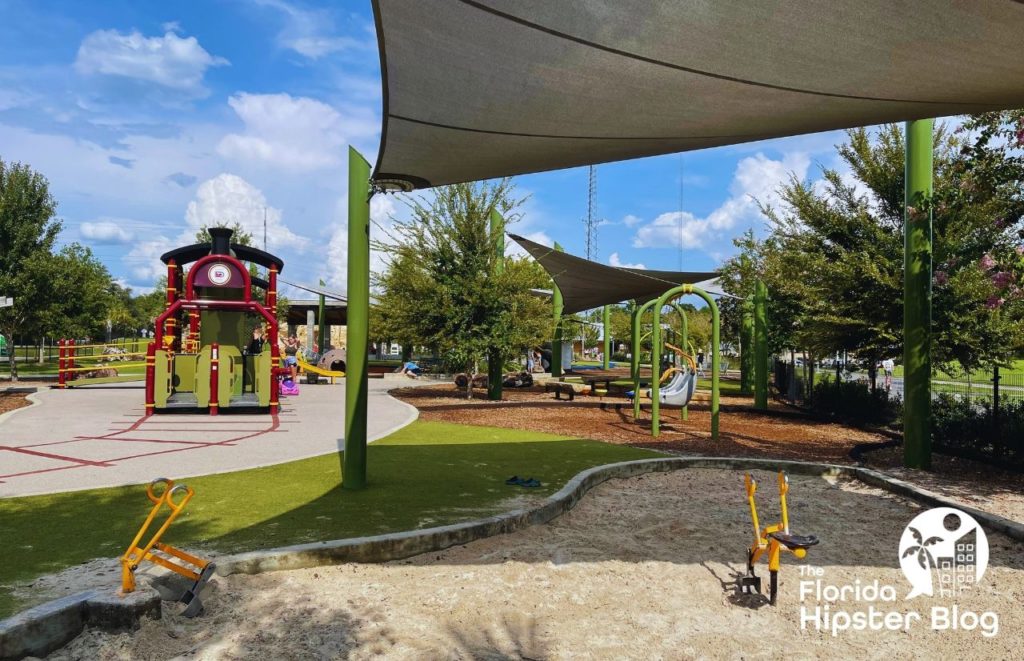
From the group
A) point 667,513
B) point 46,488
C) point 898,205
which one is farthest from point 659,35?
point 898,205

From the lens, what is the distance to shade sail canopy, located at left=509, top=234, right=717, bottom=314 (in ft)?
48.1

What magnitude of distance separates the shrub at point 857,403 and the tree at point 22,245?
22.7 m

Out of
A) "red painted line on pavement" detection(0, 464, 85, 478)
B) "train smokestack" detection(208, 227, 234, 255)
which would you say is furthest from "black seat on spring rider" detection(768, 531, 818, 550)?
"train smokestack" detection(208, 227, 234, 255)

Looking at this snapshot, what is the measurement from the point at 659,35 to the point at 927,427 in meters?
7.37

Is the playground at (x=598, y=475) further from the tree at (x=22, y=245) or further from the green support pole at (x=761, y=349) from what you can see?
the tree at (x=22, y=245)

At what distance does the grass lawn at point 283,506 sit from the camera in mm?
4617

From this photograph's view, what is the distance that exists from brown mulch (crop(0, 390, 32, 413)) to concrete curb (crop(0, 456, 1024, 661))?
1248 centimetres

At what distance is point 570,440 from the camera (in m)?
10.7

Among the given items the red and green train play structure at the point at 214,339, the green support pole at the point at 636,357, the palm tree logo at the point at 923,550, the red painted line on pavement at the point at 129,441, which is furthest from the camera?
the green support pole at the point at 636,357

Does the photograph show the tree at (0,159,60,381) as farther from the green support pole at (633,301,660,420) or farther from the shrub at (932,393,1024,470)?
the shrub at (932,393,1024,470)

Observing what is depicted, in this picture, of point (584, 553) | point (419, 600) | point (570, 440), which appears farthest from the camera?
point (570, 440)

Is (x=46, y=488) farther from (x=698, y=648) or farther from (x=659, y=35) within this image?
(x=659, y=35)

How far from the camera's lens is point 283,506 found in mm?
5801

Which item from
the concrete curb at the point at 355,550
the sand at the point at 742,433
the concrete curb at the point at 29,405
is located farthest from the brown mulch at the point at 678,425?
the concrete curb at the point at 29,405
